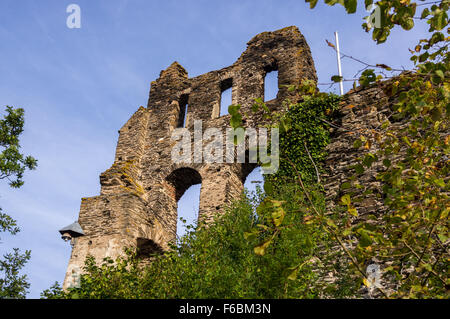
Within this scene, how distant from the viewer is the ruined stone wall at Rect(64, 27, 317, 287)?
11.4 m

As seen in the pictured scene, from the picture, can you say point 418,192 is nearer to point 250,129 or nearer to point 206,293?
point 206,293

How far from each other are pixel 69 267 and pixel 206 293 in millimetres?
5658

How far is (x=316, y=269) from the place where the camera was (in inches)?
302

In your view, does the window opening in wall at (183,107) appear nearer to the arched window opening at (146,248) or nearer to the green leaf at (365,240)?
the arched window opening at (146,248)

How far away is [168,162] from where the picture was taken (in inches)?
577

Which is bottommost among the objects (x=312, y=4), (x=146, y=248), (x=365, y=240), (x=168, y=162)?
(x=365, y=240)

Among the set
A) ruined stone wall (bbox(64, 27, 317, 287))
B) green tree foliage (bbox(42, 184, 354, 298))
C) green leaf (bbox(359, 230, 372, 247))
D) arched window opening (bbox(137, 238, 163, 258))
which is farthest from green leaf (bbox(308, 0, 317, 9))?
arched window opening (bbox(137, 238, 163, 258))

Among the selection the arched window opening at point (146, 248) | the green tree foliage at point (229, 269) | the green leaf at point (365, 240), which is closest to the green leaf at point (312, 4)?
the green leaf at point (365, 240)

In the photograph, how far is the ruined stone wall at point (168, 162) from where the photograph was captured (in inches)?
448

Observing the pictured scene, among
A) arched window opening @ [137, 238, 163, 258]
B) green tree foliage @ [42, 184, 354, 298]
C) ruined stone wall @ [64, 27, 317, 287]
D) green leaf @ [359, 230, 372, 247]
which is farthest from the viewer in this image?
arched window opening @ [137, 238, 163, 258]

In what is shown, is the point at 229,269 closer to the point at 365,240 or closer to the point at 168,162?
the point at 365,240

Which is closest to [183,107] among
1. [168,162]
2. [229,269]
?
[168,162]

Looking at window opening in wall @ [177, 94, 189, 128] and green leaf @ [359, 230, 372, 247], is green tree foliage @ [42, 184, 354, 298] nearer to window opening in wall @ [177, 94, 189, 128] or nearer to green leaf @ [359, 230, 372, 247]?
green leaf @ [359, 230, 372, 247]
